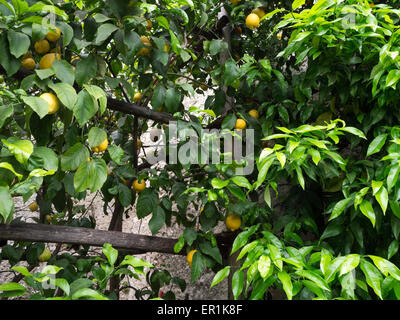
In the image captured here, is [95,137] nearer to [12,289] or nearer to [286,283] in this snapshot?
[12,289]

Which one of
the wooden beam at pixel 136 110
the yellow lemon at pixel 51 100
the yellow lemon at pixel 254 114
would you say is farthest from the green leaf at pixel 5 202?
the yellow lemon at pixel 254 114

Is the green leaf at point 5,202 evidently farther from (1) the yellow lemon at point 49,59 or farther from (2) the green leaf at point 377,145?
(2) the green leaf at point 377,145

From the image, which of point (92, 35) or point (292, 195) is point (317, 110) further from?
point (92, 35)

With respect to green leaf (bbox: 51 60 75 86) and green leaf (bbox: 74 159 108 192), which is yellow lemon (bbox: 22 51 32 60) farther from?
green leaf (bbox: 74 159 108 192)

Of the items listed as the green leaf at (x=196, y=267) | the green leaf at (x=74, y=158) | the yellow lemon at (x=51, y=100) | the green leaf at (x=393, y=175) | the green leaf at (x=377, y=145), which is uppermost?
the yellow lemon at (x=51, y=100)

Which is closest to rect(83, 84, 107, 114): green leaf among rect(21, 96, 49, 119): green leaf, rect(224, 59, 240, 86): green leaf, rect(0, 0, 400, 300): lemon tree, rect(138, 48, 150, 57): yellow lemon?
rect(0, 0, 400, 300): lemon tree

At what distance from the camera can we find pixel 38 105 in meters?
0.79

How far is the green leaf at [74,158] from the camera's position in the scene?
3.16 feet

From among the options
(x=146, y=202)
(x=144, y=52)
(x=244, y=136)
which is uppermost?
(x=144, y=52)

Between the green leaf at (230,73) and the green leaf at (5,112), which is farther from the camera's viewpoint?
the green leaf at (230,73)

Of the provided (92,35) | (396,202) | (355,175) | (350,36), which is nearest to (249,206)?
(355,175)

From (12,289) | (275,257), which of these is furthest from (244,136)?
(12,289)

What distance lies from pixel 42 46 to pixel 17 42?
0.14 meters
